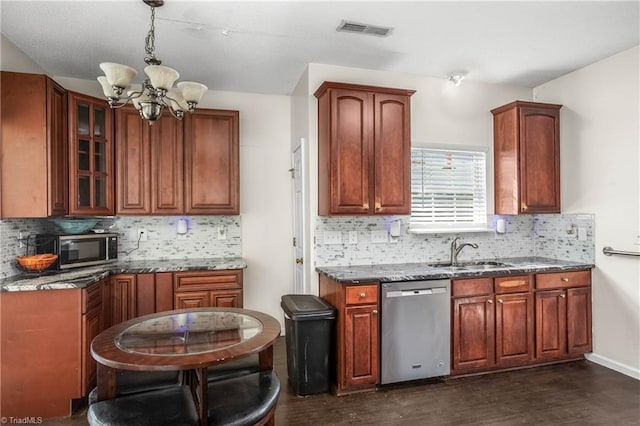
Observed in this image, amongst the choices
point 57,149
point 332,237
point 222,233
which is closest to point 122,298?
point 222,233

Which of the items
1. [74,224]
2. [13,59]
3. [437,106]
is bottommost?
[74,224]

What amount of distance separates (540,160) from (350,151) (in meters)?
2.11

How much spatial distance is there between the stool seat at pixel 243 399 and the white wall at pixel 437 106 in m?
1.53

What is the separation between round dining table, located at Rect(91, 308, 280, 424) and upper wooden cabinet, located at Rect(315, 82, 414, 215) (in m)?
1.35

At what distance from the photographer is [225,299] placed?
3.55m

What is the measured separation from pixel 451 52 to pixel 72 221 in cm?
378

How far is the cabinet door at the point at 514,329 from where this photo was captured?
3.33m

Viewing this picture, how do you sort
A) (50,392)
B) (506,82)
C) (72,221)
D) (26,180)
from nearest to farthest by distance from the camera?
1. (50,392)
2. (26,180)
3. (72,221)
4. (506,82)

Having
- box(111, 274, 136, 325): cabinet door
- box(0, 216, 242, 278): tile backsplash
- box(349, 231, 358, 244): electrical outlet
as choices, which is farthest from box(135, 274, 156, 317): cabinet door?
box(349, 231, 358, 244): electrical outlet

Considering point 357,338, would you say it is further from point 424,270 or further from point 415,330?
point 424,270

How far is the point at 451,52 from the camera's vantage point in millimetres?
3340

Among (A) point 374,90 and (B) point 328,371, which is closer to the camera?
(B) point 328,371

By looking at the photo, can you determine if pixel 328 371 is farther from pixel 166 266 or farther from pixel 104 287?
pixel 104 287

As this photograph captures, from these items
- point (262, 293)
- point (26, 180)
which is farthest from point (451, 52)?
point (26, 180)
